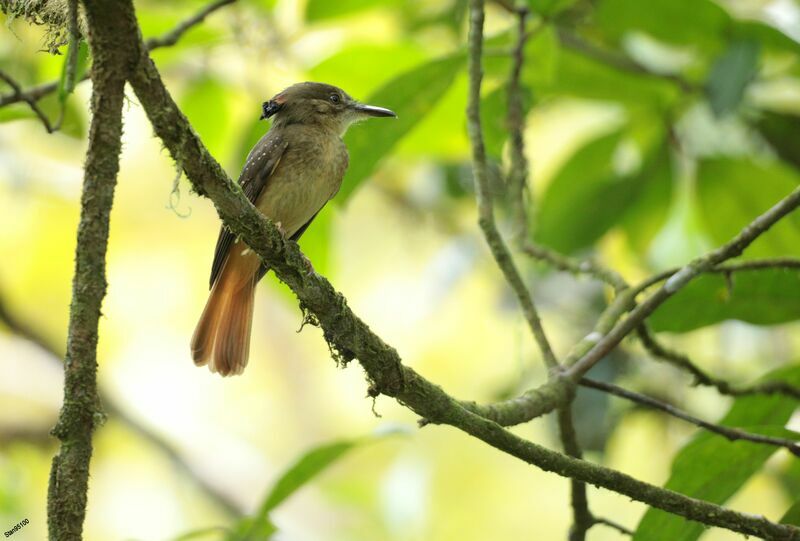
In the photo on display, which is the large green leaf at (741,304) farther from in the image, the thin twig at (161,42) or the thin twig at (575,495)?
the thin twig at (161,42)

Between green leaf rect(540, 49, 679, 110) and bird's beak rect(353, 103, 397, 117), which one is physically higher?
green leaf rect(540, 49, 679, 110)

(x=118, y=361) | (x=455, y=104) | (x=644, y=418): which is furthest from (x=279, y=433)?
(x=455, y=104)

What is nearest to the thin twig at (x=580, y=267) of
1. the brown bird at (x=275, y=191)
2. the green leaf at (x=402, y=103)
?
the green leaf at (x=402, y=103)

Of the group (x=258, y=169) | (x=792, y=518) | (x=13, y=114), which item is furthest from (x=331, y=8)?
(x=792, y=518)

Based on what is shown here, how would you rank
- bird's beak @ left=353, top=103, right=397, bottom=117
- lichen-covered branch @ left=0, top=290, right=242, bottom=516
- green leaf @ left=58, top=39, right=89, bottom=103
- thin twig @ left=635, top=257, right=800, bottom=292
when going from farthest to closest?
1. lichen-covered branch @ left=0, top=290, right=242, bottom=516
2. bird's beak @ left=353, top=103, right=397, bottom=117
3. thin twig @ left=635, top=257, right=800, bottom=292
4. green leaf @ left=58, top=39, right=89, bottom=103

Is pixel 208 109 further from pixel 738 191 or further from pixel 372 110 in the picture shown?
pixel 738 191

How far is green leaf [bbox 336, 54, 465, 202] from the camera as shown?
8.59 ft

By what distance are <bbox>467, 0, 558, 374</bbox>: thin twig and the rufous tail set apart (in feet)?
2.65

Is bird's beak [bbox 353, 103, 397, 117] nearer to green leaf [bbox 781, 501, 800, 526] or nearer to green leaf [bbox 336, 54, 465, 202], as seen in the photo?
green leaf [bbox 336, 54, 465, 202]

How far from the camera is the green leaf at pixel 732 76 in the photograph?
2895mm

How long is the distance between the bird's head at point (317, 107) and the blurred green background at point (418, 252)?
165 mm

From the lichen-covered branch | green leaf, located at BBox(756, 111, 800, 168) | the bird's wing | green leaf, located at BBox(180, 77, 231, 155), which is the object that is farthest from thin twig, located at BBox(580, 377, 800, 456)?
the lichen-covered branch

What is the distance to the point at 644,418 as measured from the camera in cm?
433

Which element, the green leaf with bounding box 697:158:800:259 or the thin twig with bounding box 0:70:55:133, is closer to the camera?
the thin twig with bounding box 0:70:55:133
